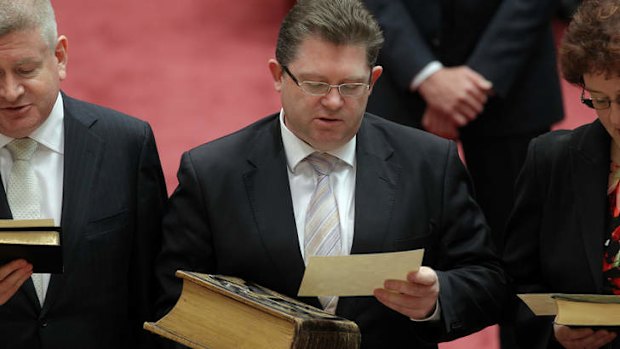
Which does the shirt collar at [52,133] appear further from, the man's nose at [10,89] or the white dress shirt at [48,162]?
the man's nose at [10,89]

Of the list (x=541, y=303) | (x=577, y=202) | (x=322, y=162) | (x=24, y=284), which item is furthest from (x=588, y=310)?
(x=24, y=284)

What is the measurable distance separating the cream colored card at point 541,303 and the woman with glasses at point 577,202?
0.10m

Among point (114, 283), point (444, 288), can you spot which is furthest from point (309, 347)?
point (114, 283)

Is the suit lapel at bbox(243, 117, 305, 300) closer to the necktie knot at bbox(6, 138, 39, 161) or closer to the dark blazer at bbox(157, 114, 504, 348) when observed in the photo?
the dark blazer at bbox(157, 114, 504, 348)

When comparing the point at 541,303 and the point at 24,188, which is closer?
the point at 541,303

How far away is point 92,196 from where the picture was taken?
10.1 ft

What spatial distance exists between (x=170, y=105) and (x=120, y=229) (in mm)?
3465

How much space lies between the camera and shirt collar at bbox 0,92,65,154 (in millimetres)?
3074

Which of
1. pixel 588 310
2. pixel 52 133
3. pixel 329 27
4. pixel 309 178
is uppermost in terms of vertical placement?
pixel 329 27

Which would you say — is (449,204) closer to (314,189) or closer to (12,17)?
(314,189)

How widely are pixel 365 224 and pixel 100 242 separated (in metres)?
0.65

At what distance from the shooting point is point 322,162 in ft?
10.1

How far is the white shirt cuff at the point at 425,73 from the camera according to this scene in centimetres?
406

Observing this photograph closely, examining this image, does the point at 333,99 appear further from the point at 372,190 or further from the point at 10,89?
the point at 10,89
